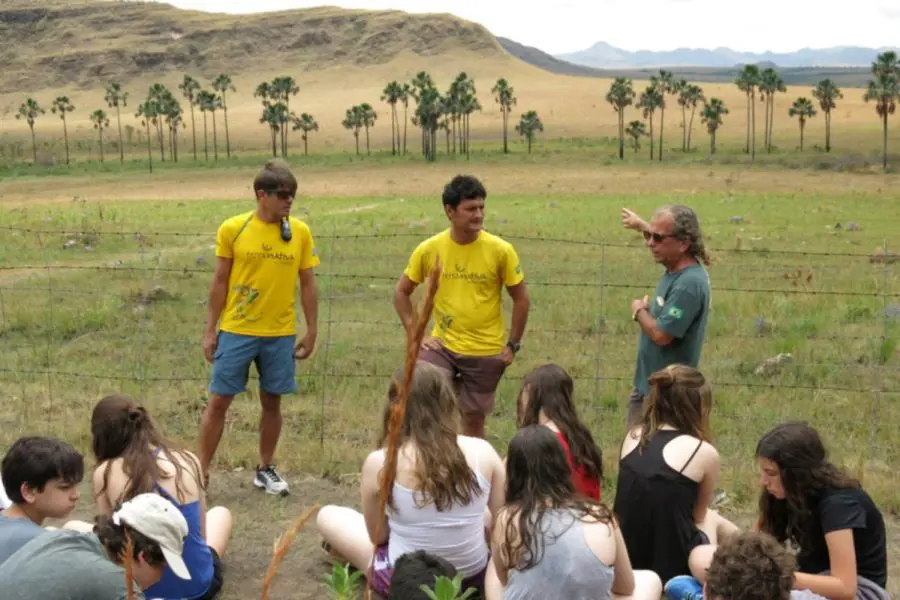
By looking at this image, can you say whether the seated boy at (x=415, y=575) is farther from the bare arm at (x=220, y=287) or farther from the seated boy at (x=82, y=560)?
the bare arm at (x=220, y=287)

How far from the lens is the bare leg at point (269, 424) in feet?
22.0

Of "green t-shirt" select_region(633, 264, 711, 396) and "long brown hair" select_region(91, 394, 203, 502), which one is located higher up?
"green t-shirt" select_region(633, 264, 711, 396)

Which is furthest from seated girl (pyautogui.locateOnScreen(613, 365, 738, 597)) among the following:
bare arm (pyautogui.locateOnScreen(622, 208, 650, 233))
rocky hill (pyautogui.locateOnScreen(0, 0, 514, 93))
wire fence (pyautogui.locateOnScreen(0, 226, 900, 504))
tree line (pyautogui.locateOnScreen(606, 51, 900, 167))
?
rocky hill (pyautogui.locateOnScreen(0, 0, 514, 93))

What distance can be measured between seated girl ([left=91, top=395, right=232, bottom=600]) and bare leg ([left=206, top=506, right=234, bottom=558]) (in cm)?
44

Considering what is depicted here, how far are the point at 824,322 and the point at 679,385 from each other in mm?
9185

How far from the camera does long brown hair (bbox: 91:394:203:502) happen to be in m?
4.68

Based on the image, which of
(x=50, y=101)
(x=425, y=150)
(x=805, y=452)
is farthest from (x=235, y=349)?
(x=50, y=101)

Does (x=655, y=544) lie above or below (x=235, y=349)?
below

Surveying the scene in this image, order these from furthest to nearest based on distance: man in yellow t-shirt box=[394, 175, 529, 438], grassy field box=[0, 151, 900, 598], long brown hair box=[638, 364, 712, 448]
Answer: grassy field box=[0, 151, 900, 598] → man in yellow t-shirt box=[394, 175, 529, 438] → long brown hair box=[638, 364, 712, 448]

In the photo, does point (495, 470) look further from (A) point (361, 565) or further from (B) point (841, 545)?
(B) point (841, 545)

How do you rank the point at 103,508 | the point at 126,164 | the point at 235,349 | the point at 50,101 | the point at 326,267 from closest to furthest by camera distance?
the point at 103,508 → the point at 235,349 → the point at 326,267 → the point at 126,164 → the point at 50,101

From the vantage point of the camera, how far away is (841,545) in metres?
4.23

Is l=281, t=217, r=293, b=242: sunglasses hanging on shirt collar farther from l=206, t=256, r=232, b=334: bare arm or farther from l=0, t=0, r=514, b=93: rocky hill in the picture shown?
l=0, t=0, r=514, b=93: rocky hill

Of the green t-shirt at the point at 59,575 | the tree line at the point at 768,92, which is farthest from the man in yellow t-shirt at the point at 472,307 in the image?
the tree line at the point at 768,92
